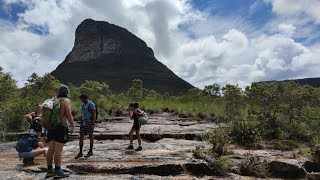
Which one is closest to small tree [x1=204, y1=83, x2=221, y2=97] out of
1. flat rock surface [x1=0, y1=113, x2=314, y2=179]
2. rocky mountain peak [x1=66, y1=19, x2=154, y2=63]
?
flat rock surface [x1=0, y1=113, x2=314, y2=179]

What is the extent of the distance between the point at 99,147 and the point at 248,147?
17.3 feet

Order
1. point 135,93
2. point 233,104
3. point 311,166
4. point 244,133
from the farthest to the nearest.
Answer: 1. point 135,93
2. point 233,104
3. point 244,133
4. point 311,166

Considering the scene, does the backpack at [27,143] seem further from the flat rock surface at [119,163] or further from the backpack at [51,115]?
the backpack at [51,115]

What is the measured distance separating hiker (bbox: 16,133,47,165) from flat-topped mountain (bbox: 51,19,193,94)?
103 m

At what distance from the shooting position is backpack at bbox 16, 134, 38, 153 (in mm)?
9562

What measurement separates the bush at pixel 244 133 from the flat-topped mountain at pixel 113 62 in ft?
320

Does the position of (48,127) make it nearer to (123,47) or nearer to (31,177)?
(31,177)

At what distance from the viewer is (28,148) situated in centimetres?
959

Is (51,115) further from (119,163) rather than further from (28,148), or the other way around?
(119,163)

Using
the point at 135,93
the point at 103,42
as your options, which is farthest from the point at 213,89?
the point at 103,42

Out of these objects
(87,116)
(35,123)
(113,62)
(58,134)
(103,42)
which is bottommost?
(58,134)

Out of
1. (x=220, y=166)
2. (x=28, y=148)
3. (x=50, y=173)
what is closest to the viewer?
(x=50, y=173)

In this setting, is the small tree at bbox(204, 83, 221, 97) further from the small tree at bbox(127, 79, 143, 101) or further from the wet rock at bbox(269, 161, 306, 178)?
the wet rock at bbox(269, 161, 306, 178)

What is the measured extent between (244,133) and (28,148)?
27.1 ft
